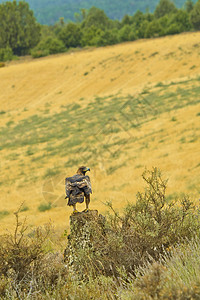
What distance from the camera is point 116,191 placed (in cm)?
1087

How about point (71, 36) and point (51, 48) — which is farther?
point (71, 36)

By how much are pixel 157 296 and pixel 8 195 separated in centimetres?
986

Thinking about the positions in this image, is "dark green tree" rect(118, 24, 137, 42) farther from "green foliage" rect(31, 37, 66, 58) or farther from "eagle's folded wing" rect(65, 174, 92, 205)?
"eagle's folded wing" rect(65, 174, 92, 205)

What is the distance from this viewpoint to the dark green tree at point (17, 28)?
192 ft

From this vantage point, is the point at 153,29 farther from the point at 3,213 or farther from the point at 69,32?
the point at 3,213

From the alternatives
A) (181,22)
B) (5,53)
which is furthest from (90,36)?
(181,22)

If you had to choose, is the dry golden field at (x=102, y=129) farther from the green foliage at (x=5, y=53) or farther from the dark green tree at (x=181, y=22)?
the green foliage at (x=5, y=53)

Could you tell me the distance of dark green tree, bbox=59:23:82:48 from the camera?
2224 inches

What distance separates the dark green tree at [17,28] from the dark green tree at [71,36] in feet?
19.6

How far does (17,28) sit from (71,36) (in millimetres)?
9752

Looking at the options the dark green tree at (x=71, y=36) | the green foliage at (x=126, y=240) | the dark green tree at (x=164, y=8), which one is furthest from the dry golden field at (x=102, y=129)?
the dark green tree at (x=164, y=8)

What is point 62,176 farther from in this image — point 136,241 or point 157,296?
point 157,296

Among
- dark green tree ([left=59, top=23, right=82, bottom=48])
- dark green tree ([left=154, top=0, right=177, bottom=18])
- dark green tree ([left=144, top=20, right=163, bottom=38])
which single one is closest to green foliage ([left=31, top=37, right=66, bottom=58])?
dark green tree ([left=59, top=23, right=82, bottom=48])

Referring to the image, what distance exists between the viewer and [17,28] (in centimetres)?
5912
